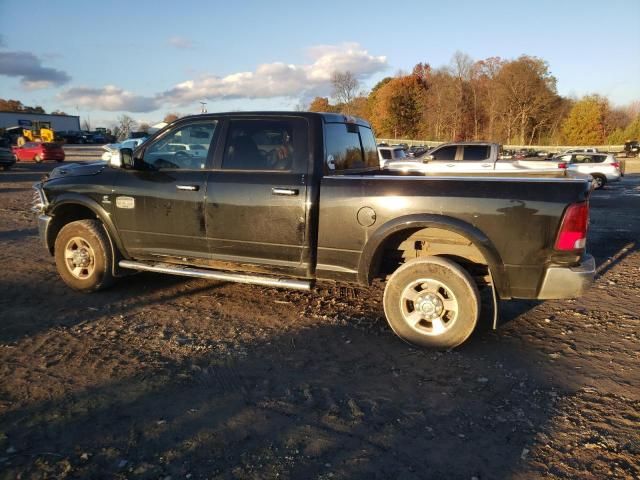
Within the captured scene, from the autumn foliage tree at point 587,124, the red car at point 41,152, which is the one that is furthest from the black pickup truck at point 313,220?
the autumn foliage tree at point 587,124

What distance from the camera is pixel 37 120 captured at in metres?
78.5

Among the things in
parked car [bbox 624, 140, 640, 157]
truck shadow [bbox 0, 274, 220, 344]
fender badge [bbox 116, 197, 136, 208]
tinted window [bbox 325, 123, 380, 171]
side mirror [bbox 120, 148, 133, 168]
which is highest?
parked car [bbox 624, 140, 640, 157]

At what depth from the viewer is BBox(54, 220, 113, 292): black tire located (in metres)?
5.38

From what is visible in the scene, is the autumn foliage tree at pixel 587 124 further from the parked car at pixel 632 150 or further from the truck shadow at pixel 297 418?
the truck shadow at pixel 297 418

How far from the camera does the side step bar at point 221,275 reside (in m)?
4.48

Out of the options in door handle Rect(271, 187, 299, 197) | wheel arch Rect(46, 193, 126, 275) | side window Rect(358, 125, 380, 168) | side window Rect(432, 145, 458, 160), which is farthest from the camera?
side window Rect(432, 145, 458, 160)

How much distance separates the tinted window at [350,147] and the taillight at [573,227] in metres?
2.12

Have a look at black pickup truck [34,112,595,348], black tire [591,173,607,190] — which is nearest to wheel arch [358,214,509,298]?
black pickup truck [34,112,595,348]

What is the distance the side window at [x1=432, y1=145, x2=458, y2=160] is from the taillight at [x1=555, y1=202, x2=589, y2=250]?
12.3 m

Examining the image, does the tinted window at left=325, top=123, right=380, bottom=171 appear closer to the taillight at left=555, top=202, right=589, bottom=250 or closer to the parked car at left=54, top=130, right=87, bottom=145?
the taillight at left=555, top=202, right=589, bottom=250

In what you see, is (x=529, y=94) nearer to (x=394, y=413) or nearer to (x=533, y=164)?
(x=533, y=164)

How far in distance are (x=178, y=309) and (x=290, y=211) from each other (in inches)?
68.1

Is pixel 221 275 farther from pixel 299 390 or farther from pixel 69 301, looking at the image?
pixel 69 301

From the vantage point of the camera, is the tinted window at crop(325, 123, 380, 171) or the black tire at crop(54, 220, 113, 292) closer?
the tinted window at crop(325, 123, 380, 171)
